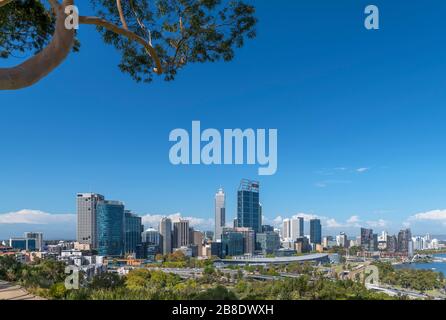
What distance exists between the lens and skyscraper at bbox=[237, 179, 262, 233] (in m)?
5.90

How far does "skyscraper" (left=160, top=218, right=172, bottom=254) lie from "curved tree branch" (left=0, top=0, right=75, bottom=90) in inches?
152

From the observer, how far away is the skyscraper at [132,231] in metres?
6.11

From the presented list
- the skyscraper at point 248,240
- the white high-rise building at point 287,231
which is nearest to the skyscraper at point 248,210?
the skyscraper at point 248,240

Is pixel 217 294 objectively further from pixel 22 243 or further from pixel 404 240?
pixel 22 243

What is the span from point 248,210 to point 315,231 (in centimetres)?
137

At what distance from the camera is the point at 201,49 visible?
15.5 ft

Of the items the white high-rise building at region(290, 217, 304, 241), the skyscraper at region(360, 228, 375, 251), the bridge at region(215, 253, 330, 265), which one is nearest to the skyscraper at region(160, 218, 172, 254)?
the bridge at region(215, 253, 330, 265)

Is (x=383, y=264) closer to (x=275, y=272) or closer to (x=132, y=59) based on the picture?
(x=275, y=272)

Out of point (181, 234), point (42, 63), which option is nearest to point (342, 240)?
point (181, 234)

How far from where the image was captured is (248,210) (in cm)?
611

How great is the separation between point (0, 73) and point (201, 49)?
9.09ft

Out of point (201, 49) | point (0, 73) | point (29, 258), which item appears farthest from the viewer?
point (29, 258)
